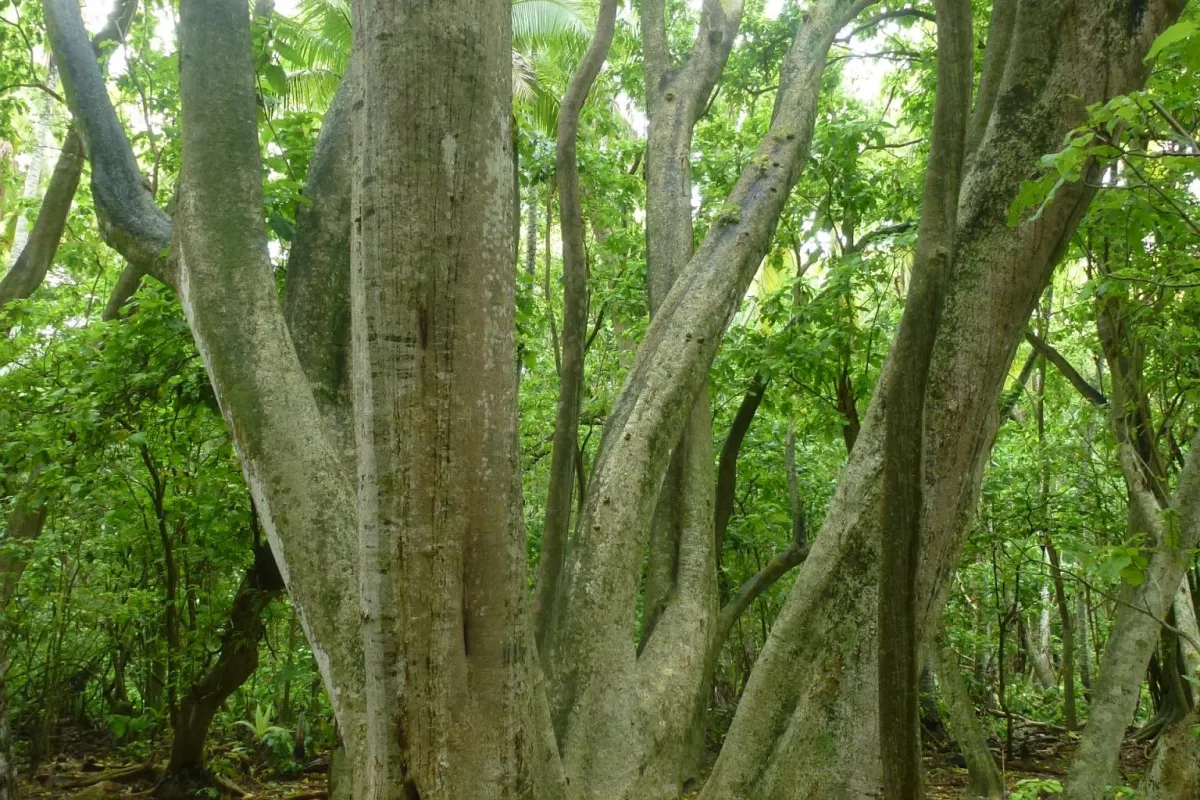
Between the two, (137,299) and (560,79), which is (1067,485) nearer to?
(137,299)

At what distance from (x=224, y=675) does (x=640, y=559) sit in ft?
11.2

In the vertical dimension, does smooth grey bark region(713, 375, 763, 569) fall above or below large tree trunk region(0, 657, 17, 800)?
above

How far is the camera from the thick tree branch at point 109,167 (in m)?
3.38

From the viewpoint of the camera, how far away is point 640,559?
135 inches

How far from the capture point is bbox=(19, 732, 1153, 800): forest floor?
574 centimetres

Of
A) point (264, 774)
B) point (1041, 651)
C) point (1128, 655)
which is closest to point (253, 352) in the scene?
point (1128, 655)

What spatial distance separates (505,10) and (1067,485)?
283 inches

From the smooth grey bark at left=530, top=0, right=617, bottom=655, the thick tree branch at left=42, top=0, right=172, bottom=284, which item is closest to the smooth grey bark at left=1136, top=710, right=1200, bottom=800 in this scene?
the smooth grey bark at left=530, top=0, right=617, bottom=655

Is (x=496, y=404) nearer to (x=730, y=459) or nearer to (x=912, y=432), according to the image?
(x=912, y=432)

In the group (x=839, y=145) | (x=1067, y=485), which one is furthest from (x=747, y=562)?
(x=839, y=145)

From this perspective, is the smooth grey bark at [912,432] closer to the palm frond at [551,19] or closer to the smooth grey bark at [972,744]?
the smooth grey bark at [972,744]

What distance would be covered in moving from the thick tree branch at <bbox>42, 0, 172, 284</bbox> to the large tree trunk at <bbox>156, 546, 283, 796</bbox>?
2.17m

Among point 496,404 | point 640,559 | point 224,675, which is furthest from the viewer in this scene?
point 224,675

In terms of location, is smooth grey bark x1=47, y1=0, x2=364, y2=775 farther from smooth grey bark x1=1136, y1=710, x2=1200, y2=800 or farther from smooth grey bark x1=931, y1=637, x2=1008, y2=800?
smooth grey bark x1=1136, y1=710, x2=1200, y2=800
